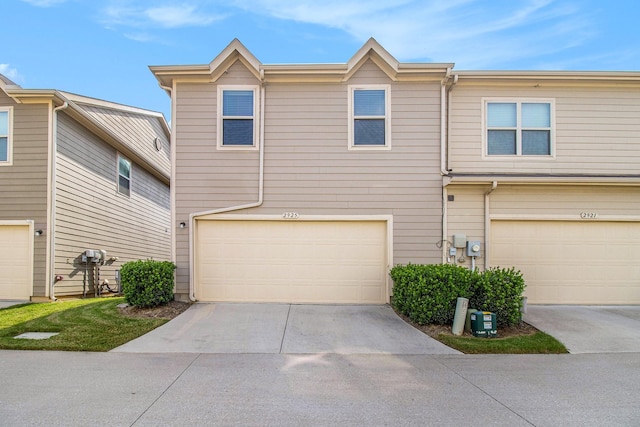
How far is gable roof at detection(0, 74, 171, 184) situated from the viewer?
9.80 metres

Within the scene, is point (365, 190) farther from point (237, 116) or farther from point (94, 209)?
point (94, 209)

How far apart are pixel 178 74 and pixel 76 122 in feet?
Answer: 13.1

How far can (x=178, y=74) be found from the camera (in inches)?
360

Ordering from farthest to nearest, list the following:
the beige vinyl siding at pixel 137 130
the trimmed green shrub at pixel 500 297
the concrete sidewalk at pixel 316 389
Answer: the beige vinyl siding at pixel 137 130 < the trimmed green shrub at pixel 500 297 < the concrete sidewalk at pixel 316 389

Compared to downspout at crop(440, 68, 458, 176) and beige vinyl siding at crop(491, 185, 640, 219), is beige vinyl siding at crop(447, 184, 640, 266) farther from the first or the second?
downspout at crop(440, 68, 458, 176)

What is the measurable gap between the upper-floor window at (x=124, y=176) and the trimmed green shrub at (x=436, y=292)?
34.6 ft

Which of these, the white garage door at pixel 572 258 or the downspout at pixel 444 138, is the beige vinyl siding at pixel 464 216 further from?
the white garage door at pixel 572 258

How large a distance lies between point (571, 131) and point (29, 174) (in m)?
13.4

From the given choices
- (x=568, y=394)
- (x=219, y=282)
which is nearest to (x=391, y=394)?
(x=568, y=394)

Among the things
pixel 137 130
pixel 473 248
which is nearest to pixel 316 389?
pixel 473 248

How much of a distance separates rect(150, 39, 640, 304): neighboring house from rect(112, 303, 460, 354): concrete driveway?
724 mm

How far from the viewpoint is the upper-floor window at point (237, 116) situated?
9.32 metres

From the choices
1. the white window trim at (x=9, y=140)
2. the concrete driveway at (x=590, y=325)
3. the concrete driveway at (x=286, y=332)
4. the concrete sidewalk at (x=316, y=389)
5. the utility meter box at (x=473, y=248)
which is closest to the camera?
the concrete sidewalk at (x=316, y=389)

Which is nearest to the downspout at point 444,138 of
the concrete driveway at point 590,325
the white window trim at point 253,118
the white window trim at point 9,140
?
the concrete driveway at point 590,325
